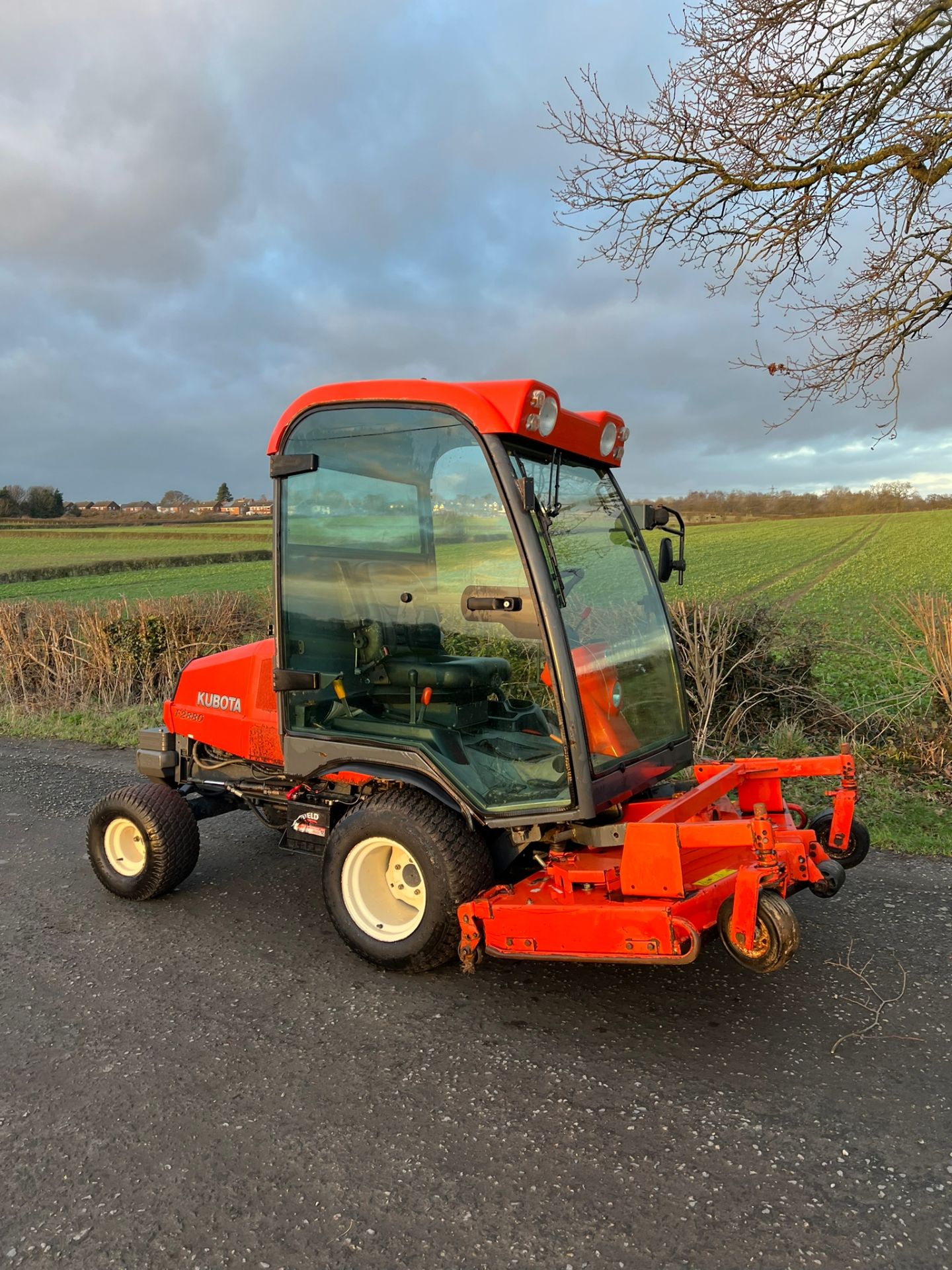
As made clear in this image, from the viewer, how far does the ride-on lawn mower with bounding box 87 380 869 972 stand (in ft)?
10.7

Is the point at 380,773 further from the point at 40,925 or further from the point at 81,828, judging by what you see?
the point at 81,828

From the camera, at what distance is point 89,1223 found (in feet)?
8.00

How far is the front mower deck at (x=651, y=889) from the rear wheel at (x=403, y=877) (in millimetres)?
132

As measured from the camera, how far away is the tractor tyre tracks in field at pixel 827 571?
1841 cm

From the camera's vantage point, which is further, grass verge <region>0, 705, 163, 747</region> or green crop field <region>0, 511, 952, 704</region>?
green crop field <region>0, 511, 952, 704</region>

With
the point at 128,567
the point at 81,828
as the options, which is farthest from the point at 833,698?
the point at 128,567

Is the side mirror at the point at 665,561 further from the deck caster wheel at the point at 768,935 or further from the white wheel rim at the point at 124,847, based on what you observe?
the white wheel rim at the point at 124,847

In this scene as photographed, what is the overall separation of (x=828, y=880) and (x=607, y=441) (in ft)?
6.65

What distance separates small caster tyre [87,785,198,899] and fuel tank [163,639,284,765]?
39 centimetres

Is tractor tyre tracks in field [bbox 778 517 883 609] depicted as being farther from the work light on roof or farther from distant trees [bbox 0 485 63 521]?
distant trees [bbox 0 485 63 521]

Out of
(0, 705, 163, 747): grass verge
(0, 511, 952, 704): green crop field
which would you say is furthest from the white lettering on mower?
(0, 705, 163, 747): grass verge

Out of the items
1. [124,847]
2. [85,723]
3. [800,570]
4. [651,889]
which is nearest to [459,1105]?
[651,889]

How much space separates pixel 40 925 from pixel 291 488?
98.5 inches

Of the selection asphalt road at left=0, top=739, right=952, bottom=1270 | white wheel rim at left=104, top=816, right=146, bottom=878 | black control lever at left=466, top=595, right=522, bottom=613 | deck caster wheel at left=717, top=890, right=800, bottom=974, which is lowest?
asphalt road at left=0, top=739, right=952, bottom=1270
